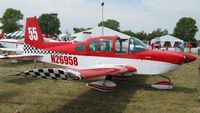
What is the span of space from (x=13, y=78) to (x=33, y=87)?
6.32 ft

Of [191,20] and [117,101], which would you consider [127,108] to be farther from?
[191,20]

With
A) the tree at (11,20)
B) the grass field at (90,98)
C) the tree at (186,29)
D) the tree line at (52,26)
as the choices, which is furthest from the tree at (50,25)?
the grass field at (90,98)

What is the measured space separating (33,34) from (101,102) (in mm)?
5921

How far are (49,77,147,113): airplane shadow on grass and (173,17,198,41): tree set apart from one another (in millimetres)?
100437

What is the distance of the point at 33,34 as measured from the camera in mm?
12086

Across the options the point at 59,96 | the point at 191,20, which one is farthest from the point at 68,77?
the point at 191,20

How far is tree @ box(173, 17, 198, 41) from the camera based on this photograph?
351ft

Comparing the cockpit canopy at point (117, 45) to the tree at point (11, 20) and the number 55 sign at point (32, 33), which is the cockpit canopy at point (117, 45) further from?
the tree at point (11, 20)

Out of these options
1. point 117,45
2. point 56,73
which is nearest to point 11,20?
point 117,45

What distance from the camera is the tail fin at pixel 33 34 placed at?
1188cm

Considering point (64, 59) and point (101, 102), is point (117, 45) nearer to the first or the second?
point (64, 59)

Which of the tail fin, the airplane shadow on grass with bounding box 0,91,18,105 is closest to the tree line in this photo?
the tail fin

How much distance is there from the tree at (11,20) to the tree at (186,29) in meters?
58.8

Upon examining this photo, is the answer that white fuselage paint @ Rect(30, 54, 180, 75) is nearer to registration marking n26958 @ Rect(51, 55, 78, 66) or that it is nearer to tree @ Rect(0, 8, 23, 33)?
registration marking n26958 @ Rect(51, 55, 78, 66)
